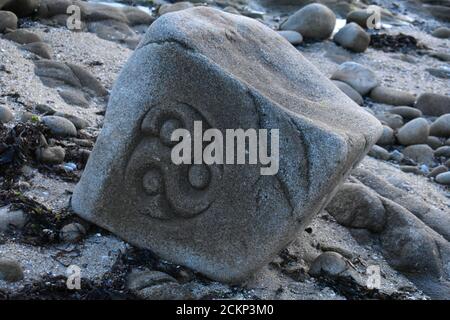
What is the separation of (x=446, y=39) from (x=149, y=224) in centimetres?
863

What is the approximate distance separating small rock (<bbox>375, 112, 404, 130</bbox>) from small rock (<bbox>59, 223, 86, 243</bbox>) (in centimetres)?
454

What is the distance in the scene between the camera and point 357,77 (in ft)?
30.3

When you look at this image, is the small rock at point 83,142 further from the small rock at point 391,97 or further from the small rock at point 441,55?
the small rock at point 441,55

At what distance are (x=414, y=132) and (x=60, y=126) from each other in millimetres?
3821

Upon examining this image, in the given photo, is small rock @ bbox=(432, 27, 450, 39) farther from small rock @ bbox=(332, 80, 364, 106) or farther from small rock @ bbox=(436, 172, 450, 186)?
small rock @ bbox=(436, 172, 450, 186)

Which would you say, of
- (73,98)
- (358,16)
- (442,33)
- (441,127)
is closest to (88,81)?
(73,98)

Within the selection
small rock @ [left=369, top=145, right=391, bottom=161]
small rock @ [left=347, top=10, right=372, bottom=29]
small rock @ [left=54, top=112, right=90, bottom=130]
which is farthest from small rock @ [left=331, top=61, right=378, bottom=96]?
small rock @ [left=54, top=112, right=90, bottom=130]

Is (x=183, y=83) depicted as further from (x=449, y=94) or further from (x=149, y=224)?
(x=449, y=94)

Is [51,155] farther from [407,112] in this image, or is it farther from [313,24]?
[313,24]

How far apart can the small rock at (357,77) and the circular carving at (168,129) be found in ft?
16.4
